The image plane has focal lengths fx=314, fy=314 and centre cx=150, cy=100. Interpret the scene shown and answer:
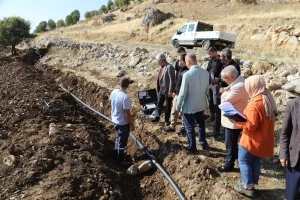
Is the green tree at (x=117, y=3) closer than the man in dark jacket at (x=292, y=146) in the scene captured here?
No

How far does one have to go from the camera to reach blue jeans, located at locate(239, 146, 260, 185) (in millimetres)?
4385

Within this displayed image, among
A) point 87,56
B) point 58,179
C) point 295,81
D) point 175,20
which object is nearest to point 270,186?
point 58,179

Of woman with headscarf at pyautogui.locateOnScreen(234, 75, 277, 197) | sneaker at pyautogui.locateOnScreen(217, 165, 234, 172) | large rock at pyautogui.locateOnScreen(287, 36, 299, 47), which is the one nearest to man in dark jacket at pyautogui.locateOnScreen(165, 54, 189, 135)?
sneaker at pyautogui.locateOnScreen(217, 165, 234, 172)

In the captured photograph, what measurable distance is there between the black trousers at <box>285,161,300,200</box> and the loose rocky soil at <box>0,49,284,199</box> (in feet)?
3.49

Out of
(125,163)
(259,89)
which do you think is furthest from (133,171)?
(259,89)

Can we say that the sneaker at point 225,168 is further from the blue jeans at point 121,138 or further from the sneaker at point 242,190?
the blue jeans at point 121,138

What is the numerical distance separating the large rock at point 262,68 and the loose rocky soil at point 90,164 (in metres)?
3.13

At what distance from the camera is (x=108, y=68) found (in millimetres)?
15234

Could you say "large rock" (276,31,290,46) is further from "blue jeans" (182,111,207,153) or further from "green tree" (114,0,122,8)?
"green tree" (114,0,122,8)

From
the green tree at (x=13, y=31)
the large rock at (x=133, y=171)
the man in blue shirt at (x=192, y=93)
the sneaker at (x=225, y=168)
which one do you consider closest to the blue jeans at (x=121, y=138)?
the large rock at (x=133, y=171)

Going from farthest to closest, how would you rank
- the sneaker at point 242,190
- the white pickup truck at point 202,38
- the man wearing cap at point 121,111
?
1. the white pickup truck at point 202,38
2. the man wearing cap at point 121,111
3. the sneaker at point 242,190

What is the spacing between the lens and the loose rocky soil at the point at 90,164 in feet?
16.3

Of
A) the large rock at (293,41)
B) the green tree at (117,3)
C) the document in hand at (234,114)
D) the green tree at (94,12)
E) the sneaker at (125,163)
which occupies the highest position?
the green tree at (117,3)

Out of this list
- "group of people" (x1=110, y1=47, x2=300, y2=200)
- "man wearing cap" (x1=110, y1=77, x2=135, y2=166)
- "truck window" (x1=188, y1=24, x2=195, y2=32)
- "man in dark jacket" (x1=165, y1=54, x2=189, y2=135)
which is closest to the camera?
"group of people" (x1=110, y1=47, x2=300, y2=200)
